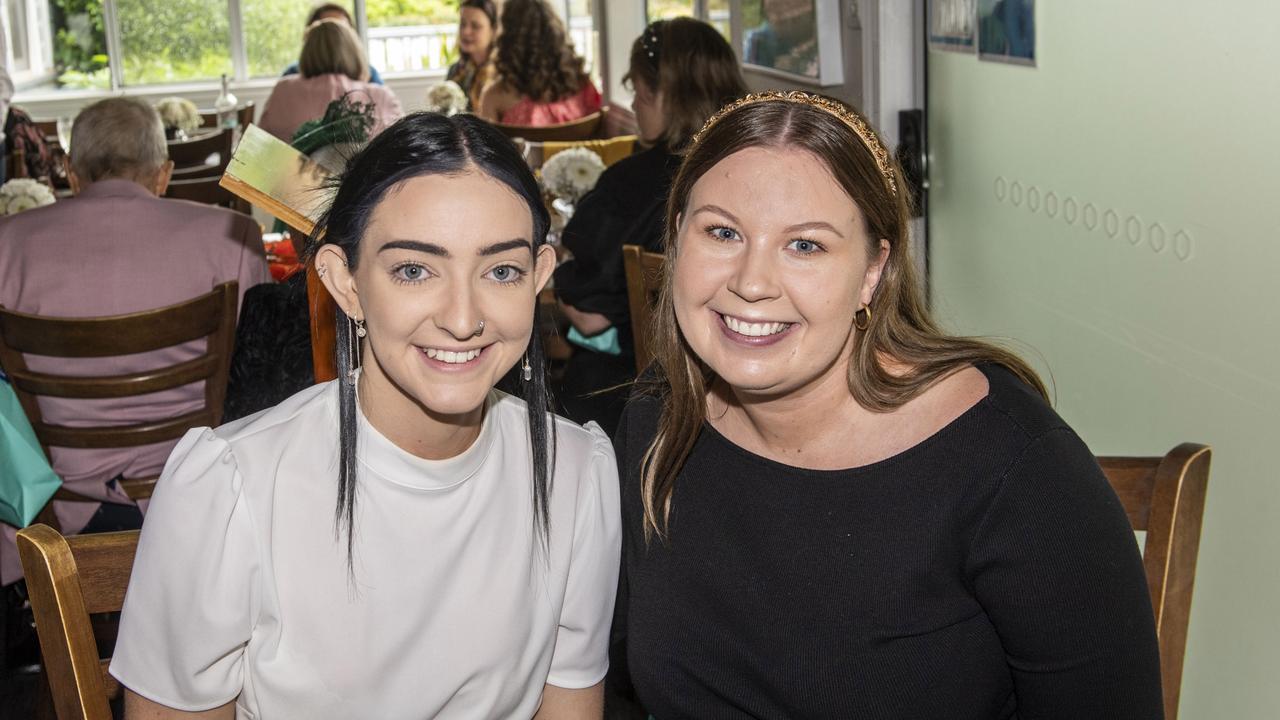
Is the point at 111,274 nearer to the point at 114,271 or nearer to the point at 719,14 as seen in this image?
the point at 114,271

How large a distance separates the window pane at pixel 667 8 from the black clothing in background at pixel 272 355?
3.67m

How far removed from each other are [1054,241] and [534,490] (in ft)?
4.63

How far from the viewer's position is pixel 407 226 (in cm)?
128

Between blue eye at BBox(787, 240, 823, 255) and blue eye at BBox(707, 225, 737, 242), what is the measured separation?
7 cm

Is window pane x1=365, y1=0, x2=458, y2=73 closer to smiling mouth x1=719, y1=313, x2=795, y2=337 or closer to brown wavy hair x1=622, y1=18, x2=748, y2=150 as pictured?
brown wavy hair x1=622, y1=18, x2=748, y2=150

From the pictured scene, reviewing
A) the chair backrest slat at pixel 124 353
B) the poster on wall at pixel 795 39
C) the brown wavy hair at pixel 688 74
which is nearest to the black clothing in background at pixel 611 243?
the brown wavy hair at pixel 688 74

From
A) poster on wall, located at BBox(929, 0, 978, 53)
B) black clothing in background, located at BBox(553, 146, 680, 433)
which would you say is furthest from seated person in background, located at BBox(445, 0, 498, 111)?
poster on wall, located at BBox(929, 0, 978, 53)

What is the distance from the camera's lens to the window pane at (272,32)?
9.84m

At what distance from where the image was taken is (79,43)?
9.76 meters

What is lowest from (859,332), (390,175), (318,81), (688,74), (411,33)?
(859,332)

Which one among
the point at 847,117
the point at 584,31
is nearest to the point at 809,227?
the point at 847,117

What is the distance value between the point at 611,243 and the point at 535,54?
10.9ft

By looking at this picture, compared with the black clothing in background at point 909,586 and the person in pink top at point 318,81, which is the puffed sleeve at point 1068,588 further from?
the person in pink top at point 318,81

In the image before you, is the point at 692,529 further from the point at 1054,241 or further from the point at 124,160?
the point at 124,160
